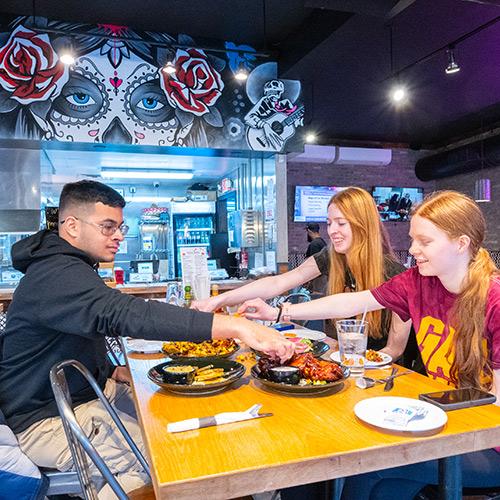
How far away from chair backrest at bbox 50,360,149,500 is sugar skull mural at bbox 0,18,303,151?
3.96 metres

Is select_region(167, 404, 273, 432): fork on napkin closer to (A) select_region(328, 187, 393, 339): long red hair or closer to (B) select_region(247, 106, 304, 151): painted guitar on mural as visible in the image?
(A) select_region(328, 187, 393, 339): long red hair

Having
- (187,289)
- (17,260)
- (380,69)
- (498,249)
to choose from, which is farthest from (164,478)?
(498,249)

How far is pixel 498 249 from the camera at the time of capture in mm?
9438

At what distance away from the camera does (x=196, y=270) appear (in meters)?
2.76

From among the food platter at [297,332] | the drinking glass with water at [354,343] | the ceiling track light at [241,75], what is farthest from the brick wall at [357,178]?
the drinking glass with water at [354,343]

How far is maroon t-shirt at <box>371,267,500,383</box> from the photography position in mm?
1570

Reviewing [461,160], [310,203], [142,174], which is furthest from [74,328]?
[461,160]

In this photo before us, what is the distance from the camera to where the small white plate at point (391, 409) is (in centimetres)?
111

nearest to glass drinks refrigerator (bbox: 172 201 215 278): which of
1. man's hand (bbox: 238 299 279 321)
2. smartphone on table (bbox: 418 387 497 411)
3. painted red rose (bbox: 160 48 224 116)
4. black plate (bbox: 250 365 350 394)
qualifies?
painted red rose (bbox: 160 48 224 116)

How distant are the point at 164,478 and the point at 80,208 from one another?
1.34m

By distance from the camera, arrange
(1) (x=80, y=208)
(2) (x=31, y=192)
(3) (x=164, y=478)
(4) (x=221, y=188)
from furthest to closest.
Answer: (4) (x=221, y=188)
(2) (x=31, y=192)
(1) (x=80, y=208)
(3) (x=164, y=478)

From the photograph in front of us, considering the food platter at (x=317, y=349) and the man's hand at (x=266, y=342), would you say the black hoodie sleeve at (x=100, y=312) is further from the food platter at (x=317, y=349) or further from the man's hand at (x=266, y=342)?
the food platter at (x=317, y=349)

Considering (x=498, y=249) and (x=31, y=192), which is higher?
(x=31, y=192)

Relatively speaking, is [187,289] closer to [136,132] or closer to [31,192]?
[136,132]
